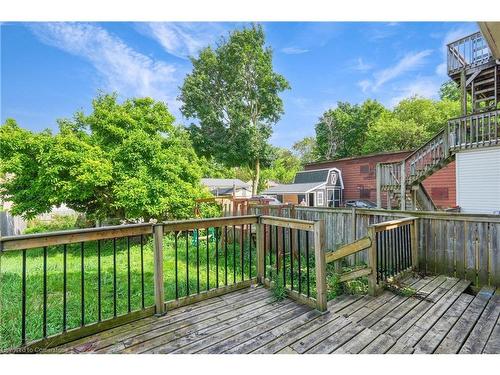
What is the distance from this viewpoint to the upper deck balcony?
7.82 m

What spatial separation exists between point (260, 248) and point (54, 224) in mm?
10995

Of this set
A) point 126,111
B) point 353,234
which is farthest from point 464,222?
point 126,111

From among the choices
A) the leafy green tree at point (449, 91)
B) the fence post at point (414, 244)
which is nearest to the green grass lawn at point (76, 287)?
the fence post at point (414, 244)

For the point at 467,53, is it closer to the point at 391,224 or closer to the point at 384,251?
the point at 391,224

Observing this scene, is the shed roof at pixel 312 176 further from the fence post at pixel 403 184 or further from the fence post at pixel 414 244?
the fence post at pixel 414 244

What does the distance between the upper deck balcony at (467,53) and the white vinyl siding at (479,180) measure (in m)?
3.55

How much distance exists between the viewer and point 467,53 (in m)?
8.15

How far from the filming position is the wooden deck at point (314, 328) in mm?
1828

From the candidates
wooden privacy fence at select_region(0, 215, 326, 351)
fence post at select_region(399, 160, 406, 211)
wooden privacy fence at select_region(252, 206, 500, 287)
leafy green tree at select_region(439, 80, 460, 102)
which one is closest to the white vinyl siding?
fence post at select_region(399, 160, 406, 211)

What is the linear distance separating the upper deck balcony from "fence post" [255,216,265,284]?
30.9 ft

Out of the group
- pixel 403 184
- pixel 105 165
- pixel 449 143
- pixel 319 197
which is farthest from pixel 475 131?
pixel 319 197

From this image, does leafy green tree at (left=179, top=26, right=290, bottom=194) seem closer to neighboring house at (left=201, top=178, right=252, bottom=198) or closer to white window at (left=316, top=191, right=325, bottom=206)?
white window at (left=316, top=191, right=325, bottom=206)

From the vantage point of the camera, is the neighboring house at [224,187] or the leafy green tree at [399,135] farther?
the neighboring house at [224,187]
